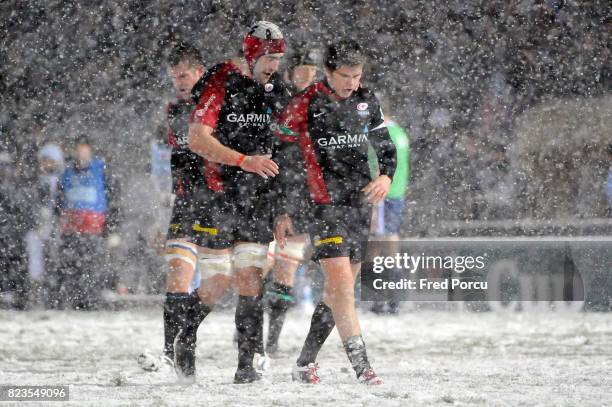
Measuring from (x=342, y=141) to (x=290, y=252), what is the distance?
1433 millimetres

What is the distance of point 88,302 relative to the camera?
414 inches

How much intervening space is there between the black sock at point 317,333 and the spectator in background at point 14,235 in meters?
4.98

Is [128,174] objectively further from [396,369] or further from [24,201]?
[396,369]

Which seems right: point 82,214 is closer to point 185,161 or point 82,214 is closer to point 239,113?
point 185,161

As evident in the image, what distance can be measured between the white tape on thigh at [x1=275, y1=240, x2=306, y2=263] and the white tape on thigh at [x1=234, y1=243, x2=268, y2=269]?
1.13m

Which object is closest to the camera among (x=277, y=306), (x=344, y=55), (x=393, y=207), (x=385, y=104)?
(x=344, y=55)

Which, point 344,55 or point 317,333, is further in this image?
point 317,333

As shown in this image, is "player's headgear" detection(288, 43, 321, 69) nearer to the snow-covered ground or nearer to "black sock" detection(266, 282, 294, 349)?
"black sock" detection(266, 282, 294, 349)

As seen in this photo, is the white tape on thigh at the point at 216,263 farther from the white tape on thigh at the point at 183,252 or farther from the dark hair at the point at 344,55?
the dark hair at the point at 344,55

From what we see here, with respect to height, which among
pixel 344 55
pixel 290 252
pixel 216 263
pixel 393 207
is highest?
pixel 344 55

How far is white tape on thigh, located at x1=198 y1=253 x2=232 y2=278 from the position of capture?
5.95 m

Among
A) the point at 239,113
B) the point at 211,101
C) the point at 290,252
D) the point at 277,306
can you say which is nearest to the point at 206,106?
the point at 211,101

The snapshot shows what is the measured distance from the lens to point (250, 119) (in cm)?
592

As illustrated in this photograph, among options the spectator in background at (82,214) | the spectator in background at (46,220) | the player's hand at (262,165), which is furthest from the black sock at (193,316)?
the spectator in background at (46,220)
